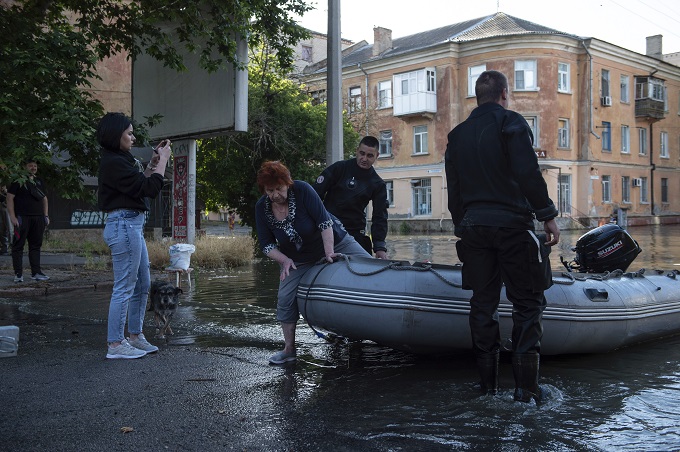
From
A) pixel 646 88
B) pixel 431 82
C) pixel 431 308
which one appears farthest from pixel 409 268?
pixel 646 88

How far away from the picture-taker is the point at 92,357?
227 inches

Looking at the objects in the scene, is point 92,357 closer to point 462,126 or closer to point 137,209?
point 137,209

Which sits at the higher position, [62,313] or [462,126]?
[462,126]

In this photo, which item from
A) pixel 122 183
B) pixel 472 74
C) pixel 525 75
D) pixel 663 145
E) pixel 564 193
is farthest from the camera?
pixel 663 145

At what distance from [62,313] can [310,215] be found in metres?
4.35

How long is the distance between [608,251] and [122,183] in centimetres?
457

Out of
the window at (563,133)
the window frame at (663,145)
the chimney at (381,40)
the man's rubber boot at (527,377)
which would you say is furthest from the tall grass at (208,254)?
the window frame at (663,145)

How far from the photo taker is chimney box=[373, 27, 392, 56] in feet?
147

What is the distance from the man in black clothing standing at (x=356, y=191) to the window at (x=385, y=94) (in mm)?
37389

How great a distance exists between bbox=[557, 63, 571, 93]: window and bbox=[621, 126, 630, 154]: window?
22.5 feet

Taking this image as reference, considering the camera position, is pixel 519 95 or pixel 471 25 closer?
pixel 519 95

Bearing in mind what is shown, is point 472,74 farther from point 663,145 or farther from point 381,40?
point 663,145

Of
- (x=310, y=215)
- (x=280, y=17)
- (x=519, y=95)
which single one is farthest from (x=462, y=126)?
(x=519, y=95)

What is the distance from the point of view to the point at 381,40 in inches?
1766
